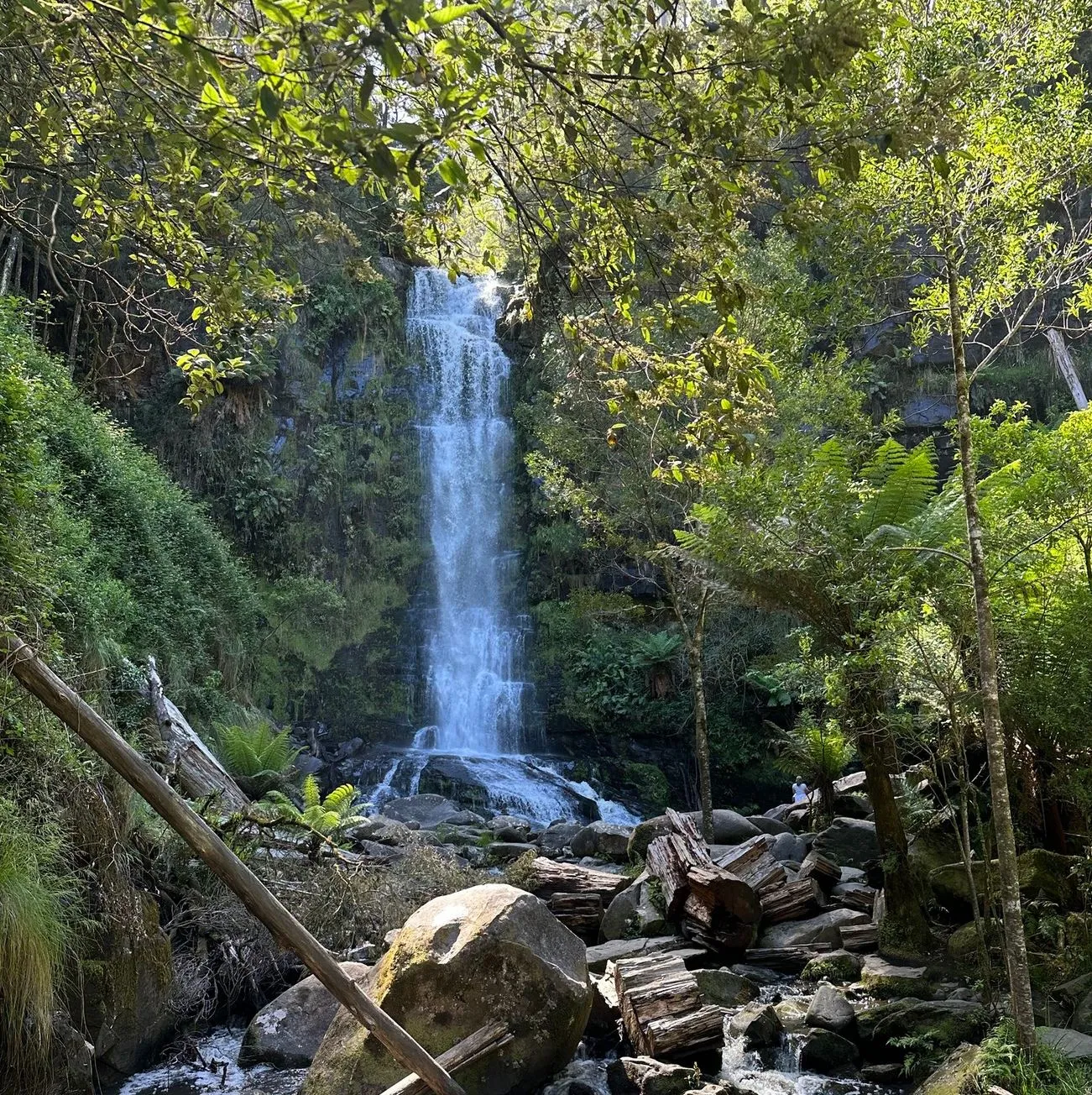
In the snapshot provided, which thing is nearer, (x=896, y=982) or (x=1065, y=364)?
Result: (x=896, y=982)

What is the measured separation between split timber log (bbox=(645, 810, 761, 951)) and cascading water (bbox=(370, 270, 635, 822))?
9018mm

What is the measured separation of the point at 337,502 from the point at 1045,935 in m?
16.8

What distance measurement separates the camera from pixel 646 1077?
499 cm

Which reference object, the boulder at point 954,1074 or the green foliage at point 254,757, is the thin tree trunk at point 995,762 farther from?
the green foliage at point 254,757

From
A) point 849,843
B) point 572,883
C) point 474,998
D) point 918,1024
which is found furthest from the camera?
point 849,843

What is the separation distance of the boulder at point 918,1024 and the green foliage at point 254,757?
22.8 feet

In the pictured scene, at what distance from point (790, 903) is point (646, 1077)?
3.03m

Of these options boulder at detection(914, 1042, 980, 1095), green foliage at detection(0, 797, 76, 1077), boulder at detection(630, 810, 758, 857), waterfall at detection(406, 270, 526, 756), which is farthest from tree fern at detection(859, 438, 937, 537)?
waterfall at detection(406, 270, 526, 756)

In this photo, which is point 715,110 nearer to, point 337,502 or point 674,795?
point 674,795

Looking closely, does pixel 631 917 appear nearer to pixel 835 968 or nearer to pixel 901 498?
pixel 835 968

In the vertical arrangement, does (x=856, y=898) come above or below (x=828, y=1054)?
above

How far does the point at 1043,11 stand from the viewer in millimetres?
5184

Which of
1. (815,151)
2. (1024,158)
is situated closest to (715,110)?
(815,151)

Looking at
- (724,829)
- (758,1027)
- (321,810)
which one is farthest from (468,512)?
(758,1027)
